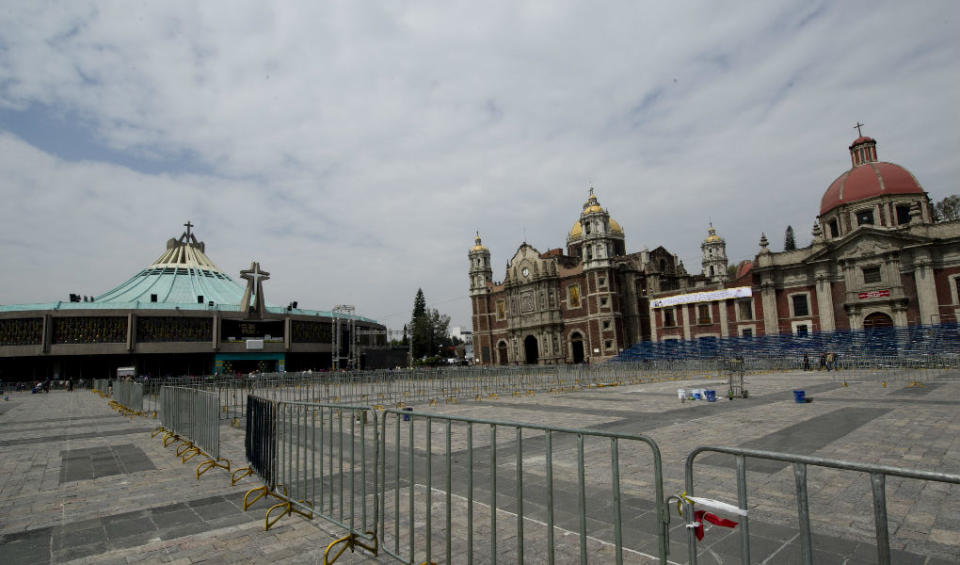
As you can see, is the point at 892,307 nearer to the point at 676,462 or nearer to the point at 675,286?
the point at 675,286

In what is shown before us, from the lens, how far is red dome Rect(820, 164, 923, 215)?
44.7 m

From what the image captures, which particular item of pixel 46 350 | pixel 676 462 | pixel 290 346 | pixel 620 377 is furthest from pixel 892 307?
pixel 46 350

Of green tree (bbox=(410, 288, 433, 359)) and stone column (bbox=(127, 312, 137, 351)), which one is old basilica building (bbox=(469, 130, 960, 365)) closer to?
green tree (bbox=(410, 288, 433, 359))

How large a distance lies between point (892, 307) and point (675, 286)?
28757 millimetres

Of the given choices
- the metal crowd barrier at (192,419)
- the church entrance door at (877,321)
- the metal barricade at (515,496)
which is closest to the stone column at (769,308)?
the church entrance door at (877,321)

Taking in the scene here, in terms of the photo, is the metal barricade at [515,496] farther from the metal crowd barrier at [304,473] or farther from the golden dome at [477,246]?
the golden dome at [477,246]

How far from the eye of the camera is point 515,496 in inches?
237

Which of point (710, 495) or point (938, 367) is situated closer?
point (710, 495)

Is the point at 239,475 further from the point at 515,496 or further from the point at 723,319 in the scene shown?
the point at 723,319

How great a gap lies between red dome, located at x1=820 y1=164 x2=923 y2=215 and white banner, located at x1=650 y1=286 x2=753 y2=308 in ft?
38.4

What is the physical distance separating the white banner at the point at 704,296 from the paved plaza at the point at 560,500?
131ft

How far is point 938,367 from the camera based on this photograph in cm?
2817

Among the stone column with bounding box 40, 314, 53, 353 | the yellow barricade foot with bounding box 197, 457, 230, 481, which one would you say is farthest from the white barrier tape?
the stone column with bounding box 40, 314, 53, 353

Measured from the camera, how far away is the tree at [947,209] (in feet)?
161
